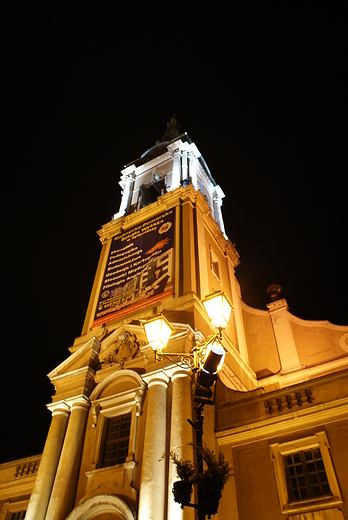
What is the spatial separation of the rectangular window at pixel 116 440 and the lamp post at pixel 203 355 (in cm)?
712

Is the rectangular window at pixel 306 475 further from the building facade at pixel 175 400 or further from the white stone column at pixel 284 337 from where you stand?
the white stone column at pixel 284 337

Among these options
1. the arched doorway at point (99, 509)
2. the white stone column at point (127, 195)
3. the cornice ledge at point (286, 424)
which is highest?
the white stone column at point (127, 195)

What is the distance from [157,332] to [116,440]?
26.5ft

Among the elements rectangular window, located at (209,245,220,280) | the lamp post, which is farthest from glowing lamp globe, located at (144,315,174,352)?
rectangular window, located at (209,245,220,280)

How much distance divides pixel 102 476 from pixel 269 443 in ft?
19.3

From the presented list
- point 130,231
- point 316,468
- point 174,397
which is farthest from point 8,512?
point 130,231

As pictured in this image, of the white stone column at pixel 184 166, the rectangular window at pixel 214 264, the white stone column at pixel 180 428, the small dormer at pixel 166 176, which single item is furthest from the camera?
the small dormer at pixel 166 176

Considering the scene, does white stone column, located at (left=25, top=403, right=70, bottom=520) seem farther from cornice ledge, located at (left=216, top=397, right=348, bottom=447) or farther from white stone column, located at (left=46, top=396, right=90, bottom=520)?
cornice ledge, located at (left=216, top=397, right=348, bottom=447)

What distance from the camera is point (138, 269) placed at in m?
23.1

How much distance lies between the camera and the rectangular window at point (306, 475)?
13156 millimetres

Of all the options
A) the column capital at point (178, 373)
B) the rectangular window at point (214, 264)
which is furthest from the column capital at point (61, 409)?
the rectangular window at point (214, 264)

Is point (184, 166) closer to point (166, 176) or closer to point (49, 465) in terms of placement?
point (166, 176)

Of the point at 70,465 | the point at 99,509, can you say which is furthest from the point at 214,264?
the point at 99,509

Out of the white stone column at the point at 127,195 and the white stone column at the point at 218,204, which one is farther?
the white stone column at the point at 218,204
